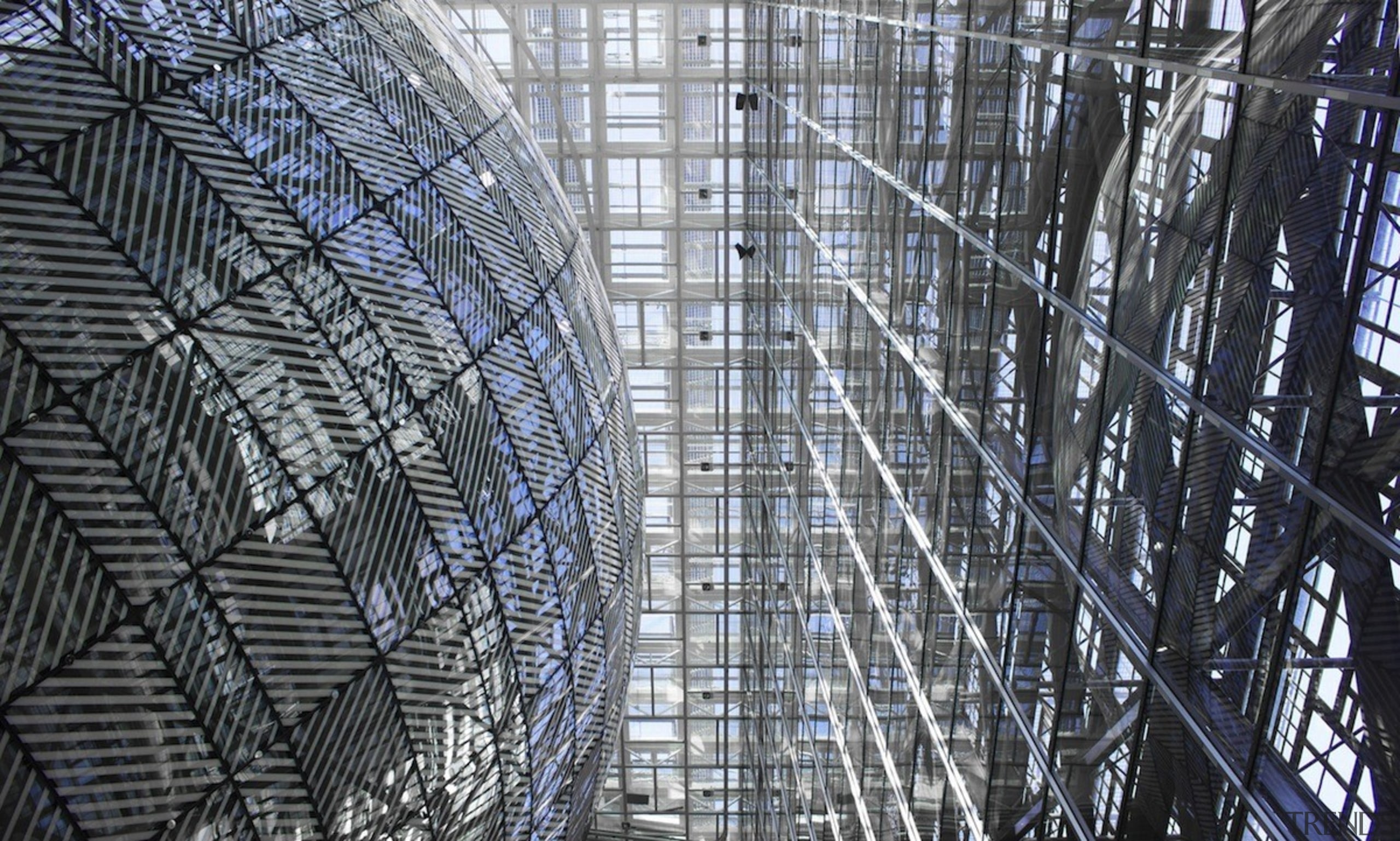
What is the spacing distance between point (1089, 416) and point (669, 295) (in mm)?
23864

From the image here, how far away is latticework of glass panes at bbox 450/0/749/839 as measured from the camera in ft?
97.0

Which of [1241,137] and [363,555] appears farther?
[363,555]

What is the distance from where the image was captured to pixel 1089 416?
7664 millimetres

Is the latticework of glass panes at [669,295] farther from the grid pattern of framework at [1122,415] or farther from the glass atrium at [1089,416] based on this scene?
the grid pattern of framework at [1122,415]

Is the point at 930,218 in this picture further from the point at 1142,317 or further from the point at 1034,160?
the point at 1142,317

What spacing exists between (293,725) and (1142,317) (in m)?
5.71

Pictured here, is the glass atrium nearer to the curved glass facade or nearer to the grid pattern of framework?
the grid pattern of framework

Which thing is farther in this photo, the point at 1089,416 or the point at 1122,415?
the point at 1089,416

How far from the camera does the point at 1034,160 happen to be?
8.74 meters

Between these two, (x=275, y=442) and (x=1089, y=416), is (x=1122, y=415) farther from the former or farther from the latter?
(x=275, y=442)

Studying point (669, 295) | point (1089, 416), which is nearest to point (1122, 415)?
point (1089, 416)

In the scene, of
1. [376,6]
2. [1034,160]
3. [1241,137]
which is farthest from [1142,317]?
[376,6]

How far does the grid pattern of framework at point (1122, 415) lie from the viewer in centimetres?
485

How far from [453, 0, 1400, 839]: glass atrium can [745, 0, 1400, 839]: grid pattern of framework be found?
2 cm
